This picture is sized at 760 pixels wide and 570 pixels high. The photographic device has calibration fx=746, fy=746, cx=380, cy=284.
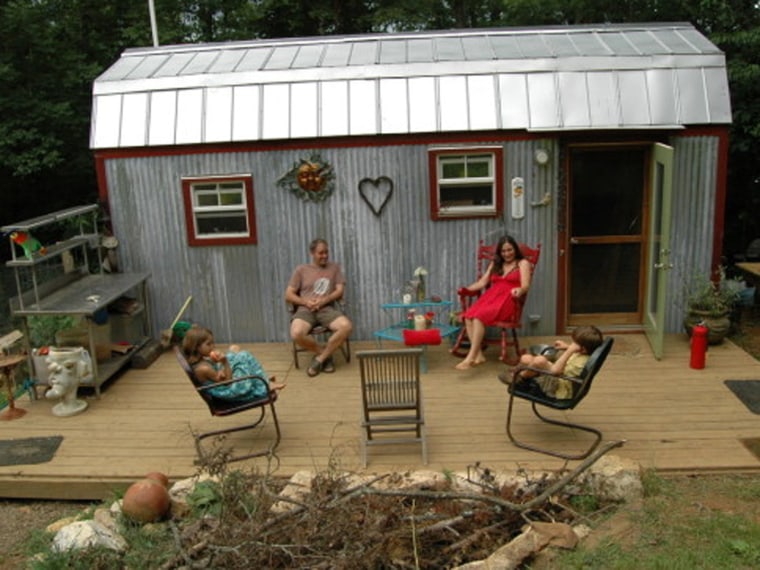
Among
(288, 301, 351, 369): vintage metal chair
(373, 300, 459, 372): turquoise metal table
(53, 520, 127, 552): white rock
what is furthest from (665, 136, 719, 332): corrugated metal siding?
(53, 520, 127, 552): white rock

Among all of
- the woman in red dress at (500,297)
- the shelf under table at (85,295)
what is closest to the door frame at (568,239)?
the woman in red dress at (500,297)

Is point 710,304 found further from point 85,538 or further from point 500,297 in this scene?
point 85,538

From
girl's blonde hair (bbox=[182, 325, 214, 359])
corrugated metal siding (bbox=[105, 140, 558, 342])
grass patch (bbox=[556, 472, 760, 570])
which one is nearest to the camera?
grass patch (bbox=[556, 472, 760, 570])

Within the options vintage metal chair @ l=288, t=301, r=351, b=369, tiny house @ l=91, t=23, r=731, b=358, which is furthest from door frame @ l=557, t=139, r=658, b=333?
vintage metal chair @ l=288, t=301, r=351, b=369

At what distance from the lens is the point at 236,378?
5254 millimetres

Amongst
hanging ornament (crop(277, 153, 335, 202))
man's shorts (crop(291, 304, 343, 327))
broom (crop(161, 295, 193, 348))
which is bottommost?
broom (crop(161, 295, 193, 348))

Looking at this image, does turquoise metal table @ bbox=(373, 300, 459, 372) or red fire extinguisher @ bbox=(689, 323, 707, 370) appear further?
turquoise metal table @ bbox=(373, 300, 459, 372)

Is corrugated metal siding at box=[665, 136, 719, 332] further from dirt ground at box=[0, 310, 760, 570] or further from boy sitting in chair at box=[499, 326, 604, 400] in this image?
Result: dirt ground at box=[0, 310, 760, 570]

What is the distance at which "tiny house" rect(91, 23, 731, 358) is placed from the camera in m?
7.13

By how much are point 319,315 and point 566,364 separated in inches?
102

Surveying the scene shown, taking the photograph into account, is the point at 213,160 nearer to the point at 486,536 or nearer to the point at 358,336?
the point at 358,336

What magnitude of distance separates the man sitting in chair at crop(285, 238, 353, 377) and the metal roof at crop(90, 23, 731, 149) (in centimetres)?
129

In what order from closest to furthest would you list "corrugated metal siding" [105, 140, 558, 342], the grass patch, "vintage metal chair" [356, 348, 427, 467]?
the grass patch
"vintage metal chair" [356, 348, 427, 467]
"corrugated metal siding" [105, 140, 558, 342]

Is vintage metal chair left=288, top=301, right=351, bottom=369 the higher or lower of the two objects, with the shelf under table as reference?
lower
